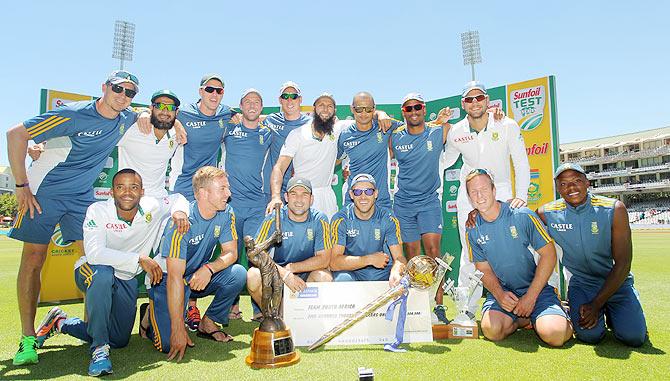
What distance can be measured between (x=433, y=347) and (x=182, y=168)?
4.21 m

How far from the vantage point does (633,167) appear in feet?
242

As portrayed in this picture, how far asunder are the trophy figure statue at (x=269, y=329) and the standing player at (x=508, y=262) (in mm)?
2243

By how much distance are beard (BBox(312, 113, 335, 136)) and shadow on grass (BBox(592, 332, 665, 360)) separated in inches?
164

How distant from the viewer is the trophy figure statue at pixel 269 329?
12.2 ft

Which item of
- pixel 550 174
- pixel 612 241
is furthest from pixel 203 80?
pixel 550 174

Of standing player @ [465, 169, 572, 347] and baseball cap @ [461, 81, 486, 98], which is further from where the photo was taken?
baseball cap @ [461, 81, 486, 98]

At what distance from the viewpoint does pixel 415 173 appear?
621 cm

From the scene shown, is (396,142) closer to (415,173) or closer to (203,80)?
(415,173)

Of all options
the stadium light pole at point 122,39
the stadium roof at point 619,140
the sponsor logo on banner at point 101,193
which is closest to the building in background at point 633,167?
the stadium roof at point 619,140

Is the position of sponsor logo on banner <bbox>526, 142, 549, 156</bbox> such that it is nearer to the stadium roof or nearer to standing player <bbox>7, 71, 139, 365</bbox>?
standing player <bbox>7, 71, 139, 365</bbox>

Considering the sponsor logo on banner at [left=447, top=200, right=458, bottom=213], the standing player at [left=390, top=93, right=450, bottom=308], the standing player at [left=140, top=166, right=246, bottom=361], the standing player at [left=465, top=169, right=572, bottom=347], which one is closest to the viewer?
the standing player at [left=140, top=166, right=246, bottom=361]

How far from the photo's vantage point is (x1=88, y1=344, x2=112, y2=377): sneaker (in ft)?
11.8

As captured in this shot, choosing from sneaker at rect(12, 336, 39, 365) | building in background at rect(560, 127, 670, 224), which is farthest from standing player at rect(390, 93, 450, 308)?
building in background at rect(560, 127, 670, 224)

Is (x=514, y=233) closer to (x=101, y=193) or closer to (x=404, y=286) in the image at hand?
(x=404, y=286)
